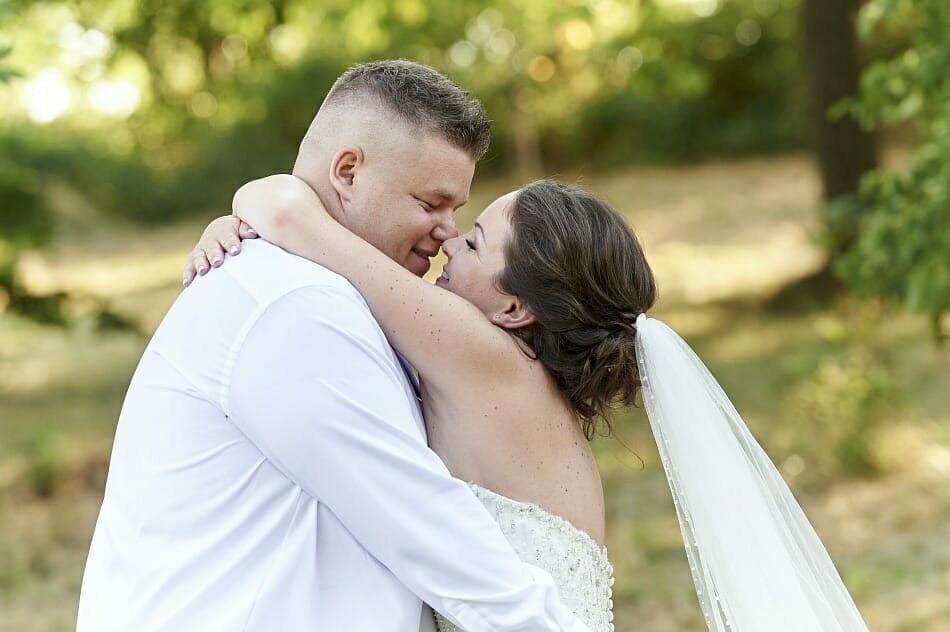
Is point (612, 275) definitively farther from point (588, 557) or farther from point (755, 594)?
point (755, 594)

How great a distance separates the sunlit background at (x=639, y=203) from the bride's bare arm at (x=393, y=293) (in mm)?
1450

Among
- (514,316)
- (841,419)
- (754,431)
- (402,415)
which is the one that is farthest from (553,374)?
(754,431)

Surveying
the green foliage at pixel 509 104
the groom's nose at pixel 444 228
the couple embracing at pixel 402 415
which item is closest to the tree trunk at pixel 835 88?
the green foliage at pixel 509 104

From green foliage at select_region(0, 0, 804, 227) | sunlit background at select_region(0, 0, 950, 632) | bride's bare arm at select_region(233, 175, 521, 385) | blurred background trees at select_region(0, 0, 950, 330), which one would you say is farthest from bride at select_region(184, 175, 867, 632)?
green foliage at select_region(0, 0, 804, 227)

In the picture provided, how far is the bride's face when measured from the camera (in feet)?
8.59

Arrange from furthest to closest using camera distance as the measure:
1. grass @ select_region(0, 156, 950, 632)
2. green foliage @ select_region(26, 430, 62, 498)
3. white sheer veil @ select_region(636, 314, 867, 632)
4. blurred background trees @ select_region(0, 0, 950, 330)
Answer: green foliage @ select_region(26, 430, 62, 498) → grass @ select_region(0, 156, 950, 632) → blurred background trees @ select_region(0, 0, 950, 330) → white sheer veil @ select_region(636, 314, 867, 632)

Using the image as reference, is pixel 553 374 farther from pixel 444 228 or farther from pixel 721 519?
pixel 721 519

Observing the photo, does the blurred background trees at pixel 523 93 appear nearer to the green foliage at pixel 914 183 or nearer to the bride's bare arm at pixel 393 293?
the green foliage at pixel 914 183

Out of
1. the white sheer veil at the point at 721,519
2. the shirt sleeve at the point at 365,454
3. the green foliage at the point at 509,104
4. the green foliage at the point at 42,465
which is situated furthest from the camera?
the green foliage at the point at 509,104

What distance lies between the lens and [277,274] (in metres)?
2.19

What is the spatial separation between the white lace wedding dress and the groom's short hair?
75 centimetres

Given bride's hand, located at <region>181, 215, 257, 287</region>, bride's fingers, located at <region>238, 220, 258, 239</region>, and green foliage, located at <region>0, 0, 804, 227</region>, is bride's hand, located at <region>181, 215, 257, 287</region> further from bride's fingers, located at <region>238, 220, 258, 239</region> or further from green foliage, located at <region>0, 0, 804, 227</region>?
green foliage, located at <region>0, 0, 804, 227</region>

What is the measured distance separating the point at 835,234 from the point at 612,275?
14.9 ft

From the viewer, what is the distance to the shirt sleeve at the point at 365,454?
2037 mm
